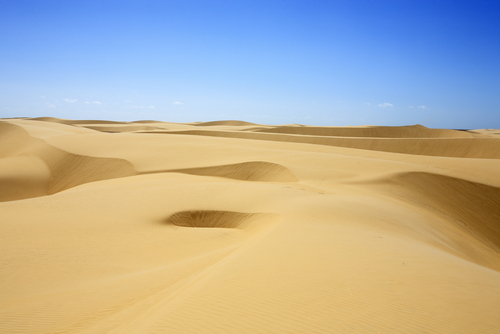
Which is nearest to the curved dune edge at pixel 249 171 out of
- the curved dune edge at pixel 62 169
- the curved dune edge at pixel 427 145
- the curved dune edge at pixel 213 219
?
the curved dune edge at pixel 62 169

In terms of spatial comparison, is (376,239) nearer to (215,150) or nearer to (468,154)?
(215,150)

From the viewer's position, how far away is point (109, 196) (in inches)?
494

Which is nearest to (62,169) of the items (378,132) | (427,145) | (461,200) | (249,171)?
(249,171)

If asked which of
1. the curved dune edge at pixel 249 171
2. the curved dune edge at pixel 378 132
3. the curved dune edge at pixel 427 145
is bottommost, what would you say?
the curved dune edge at pixel 249 171

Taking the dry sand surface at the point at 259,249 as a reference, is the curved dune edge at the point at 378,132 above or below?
above

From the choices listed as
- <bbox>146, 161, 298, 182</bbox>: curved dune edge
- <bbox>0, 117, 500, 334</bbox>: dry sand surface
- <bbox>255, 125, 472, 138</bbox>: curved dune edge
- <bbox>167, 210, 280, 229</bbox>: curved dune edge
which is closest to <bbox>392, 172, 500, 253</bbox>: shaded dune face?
<bbox>0, 117, 500, 334</bbox>: dry sand surface

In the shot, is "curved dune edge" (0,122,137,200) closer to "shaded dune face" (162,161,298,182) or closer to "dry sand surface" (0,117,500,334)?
"dry sand surface" (0,117,500,334)

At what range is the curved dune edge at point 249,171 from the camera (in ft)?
54.2

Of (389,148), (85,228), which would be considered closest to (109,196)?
(85,228)

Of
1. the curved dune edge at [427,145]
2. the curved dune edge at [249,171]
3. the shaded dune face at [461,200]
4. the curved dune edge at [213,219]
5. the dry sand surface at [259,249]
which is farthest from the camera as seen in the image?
the curved dune edge at [427,145]

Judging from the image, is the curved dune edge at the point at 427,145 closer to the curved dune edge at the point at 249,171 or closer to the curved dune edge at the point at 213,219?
the curved dune edge at the point at 249,171

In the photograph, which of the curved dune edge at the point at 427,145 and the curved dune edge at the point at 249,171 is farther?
the curved dune edge at the point at 427,145

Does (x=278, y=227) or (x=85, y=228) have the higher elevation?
(x=278, y=227)

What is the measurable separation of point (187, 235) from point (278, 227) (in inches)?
102
